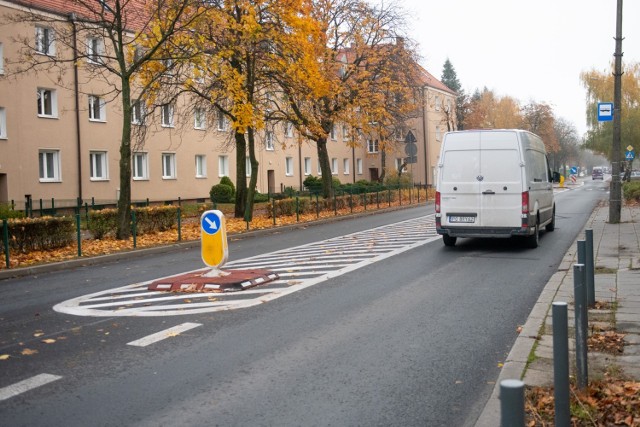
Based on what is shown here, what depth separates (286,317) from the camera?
7586mm

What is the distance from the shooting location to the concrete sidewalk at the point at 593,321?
196 inches

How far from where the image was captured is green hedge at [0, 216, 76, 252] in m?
14.1

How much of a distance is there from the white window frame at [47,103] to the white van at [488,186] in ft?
77.8

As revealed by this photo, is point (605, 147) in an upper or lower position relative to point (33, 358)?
upper

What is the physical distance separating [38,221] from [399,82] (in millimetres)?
21140

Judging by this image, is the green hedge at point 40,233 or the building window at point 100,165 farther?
the building window at point 100,165

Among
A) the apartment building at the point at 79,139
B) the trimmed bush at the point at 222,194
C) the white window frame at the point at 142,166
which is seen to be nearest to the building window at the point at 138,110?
the apartment building at the point at 79,139

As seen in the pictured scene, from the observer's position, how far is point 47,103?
3156 centimetres

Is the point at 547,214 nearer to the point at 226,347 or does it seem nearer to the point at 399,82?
the point at 226,347

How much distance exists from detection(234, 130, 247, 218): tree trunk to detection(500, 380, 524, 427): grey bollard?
73.9 feet

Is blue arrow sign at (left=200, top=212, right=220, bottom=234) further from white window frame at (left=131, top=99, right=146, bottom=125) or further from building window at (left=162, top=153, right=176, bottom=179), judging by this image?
building window at (left=162, top=153, right=176, bottom=179)

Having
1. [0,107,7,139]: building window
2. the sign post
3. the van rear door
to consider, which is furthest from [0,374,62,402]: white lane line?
[0,107,7,139]: building window

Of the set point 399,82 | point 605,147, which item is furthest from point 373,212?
point 605,147

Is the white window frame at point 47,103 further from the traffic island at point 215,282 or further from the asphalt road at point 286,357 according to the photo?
the traffic island at point 215,282
